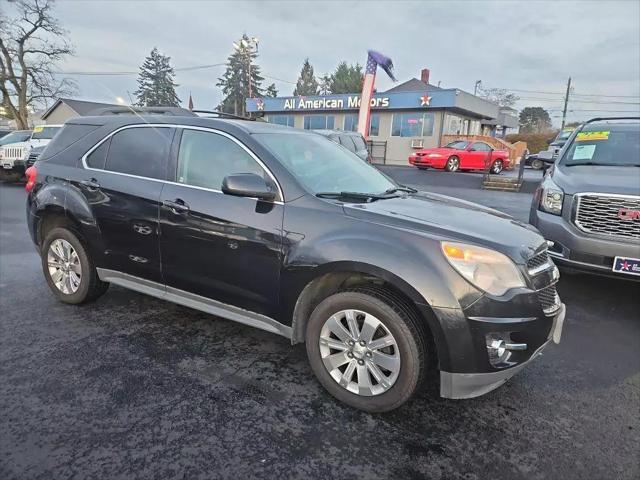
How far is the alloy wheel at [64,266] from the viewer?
12.7ft

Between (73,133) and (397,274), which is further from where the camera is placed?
(73,133)

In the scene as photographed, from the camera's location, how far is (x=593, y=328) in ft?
12.8

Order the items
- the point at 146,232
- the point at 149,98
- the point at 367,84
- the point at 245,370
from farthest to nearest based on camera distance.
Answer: the point at 149,98 < the point at 367,84 < the point at 146,232 < the point at 245,370

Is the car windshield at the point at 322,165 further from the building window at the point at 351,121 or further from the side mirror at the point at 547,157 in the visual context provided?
the building window at the point at 351,121

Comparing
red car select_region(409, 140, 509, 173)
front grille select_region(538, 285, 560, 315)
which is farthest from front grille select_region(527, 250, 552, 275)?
red car select_region(409, 140, 509, 173)

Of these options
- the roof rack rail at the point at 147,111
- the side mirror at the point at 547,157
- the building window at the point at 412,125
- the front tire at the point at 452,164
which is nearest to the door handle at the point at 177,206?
the roof rack rail at the point at 147,111

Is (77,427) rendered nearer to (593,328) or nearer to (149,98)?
(593,328)

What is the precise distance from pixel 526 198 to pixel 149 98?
59.7m

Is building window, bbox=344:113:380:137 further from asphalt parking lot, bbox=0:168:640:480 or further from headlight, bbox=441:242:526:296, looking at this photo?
headlight, bbox=441:242:526:296

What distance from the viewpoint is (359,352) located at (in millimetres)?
2549

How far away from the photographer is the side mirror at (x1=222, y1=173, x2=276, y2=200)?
8.89 feet

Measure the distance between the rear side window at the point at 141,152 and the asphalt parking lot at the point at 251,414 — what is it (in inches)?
52.0

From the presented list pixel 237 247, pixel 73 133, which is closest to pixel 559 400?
pixel 237 247

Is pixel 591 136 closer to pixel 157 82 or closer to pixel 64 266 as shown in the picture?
pixel 64 266
